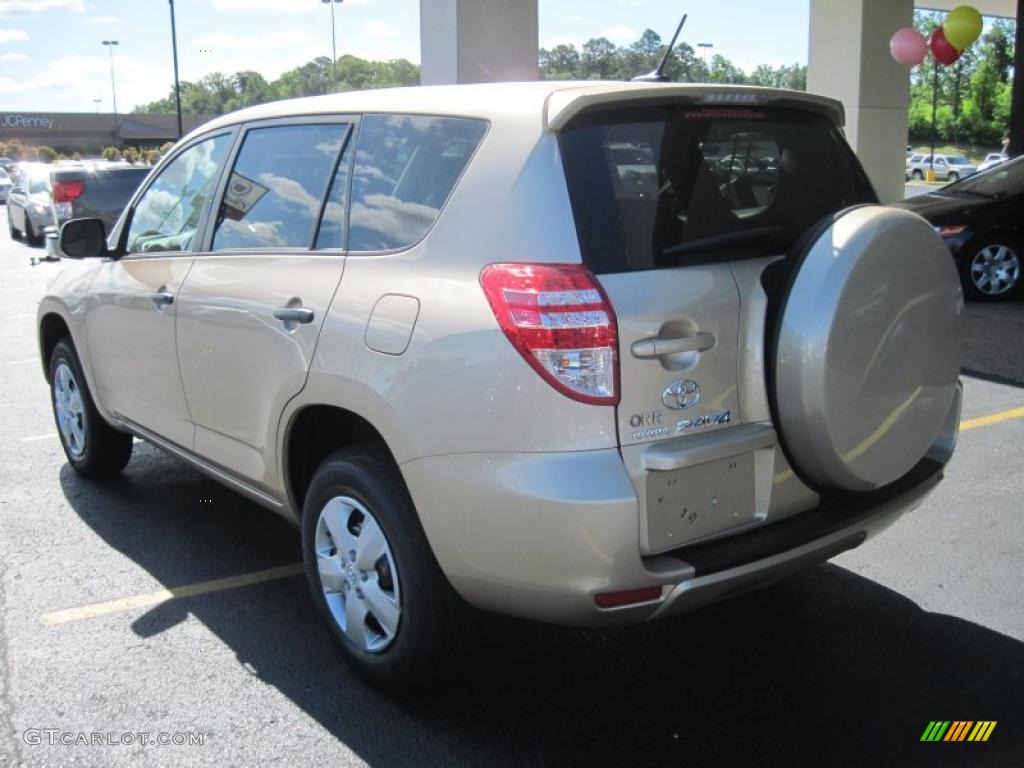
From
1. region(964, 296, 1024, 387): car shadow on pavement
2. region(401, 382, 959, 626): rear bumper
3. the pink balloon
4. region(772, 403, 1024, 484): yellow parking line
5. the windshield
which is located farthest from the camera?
the pink balloon

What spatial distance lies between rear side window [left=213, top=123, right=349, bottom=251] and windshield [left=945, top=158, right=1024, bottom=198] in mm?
8804

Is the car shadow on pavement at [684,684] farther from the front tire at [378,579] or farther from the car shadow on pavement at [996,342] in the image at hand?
the car shadow on pavement at [996,342]

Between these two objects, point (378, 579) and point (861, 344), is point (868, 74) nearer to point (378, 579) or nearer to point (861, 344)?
point (861, 344)

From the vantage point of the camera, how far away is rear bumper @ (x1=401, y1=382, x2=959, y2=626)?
8.55ft

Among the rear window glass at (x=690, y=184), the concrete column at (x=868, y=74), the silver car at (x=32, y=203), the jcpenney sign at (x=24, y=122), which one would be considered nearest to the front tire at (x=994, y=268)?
the concrete column at (x=868, y=74)

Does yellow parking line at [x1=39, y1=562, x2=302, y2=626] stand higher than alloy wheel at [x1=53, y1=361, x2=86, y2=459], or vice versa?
alloy wheel at [x1=53, y1=361, x2=86, y2=459]

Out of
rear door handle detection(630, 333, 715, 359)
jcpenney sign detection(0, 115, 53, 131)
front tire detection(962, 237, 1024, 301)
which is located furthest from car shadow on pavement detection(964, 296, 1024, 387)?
jcpenney sign detection(0, 115, 53, 131)

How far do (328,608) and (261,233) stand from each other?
142 cm

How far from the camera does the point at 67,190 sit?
699 inches

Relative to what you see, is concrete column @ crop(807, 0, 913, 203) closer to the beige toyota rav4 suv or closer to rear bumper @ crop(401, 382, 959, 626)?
the beige toyota rav4 suv

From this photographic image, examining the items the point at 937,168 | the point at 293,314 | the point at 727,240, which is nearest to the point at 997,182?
the point at 727,240

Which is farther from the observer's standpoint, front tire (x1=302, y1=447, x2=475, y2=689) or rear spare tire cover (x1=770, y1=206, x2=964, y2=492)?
front tire (x1=302, y1=447, x2=475, y2=689)

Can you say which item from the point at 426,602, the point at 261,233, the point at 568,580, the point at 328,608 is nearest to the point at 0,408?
the point at 261,233

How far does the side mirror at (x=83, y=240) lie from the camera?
4.77 meters
